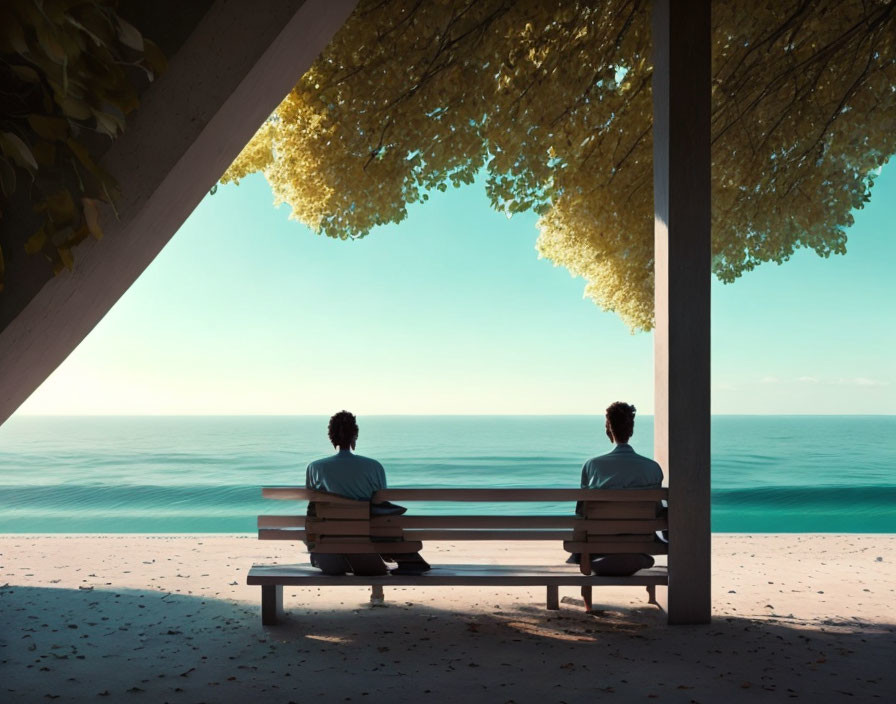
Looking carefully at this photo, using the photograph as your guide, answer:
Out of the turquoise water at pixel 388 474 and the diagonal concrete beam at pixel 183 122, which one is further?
the turquoise water at pixel 388 474

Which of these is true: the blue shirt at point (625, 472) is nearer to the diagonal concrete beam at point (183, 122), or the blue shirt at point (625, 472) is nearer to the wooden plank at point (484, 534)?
the wooden plank at point (484, 534)

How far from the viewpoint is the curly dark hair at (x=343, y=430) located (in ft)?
18.9

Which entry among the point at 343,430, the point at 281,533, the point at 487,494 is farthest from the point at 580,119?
the point at 281,533

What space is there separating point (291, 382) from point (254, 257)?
41.5 feet

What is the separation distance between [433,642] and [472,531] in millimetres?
735

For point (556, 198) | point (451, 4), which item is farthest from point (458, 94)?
point (556, 198)

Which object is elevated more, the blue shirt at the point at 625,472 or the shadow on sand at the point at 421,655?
the blue shirt at the point at 625,472

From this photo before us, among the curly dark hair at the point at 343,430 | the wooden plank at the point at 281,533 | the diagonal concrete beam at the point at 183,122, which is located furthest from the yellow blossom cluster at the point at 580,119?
the wooden plank at the point at 281,533

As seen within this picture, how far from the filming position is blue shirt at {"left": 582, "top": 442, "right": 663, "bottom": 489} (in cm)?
565

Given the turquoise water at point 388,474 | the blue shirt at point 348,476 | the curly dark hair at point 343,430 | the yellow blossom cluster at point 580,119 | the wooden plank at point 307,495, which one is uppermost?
the yellow blossom cluster at point 580,119

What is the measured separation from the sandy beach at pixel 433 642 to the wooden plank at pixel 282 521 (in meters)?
0.66

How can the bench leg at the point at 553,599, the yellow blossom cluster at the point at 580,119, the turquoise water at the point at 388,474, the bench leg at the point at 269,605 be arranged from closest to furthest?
the bench leg at the point at 269,605, the bench leg at the point at 553,599, the yellow blossom cluster at the point at 580,119, the turquoise water at the point at 388,474

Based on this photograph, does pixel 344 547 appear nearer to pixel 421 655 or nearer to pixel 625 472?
pixel 421 655

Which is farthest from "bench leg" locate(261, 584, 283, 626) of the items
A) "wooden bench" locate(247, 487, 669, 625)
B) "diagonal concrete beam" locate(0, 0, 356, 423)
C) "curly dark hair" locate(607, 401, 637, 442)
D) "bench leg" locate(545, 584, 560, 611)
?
"curly dark hair" locate(607, 401, 637, 442)
